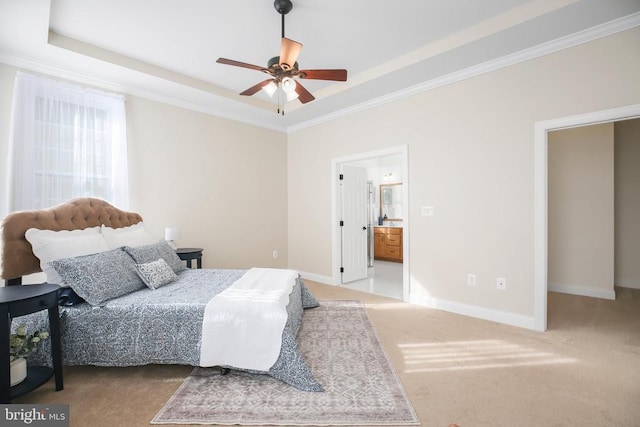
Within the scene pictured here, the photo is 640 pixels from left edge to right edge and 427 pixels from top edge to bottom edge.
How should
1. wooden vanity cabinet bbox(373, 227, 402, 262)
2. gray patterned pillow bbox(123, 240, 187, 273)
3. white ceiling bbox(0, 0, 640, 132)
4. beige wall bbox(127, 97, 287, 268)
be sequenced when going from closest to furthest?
white ceiling bbox(0, 0, 640, 132)
gray patterned pillow bbox(123, 240, 187, 273)
beige wall bbox(127, 97, 287, 268)
wooden vanity cabinet bbox(373, 227, 402, 262)

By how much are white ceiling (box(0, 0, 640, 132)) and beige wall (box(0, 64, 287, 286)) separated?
0.44 m

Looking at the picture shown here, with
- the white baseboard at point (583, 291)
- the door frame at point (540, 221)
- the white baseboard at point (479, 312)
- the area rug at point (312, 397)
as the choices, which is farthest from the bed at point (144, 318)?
the white baseboard at point (583, 291)

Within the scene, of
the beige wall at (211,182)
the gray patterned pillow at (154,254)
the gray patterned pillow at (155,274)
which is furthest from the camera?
the beige wall at (211,182)

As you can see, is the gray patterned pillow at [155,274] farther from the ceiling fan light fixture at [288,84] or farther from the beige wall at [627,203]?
the beige wall at [627,203]

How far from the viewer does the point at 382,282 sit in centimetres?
504

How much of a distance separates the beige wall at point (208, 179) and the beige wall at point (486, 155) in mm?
1970

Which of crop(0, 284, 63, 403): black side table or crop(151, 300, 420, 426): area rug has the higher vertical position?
crop(0, 284, 63, 403): black side table

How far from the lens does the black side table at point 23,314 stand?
1681 mm

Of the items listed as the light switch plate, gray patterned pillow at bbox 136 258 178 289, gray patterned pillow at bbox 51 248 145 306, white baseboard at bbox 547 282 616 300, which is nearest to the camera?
gray patterned pillow at bbox 51 248 145 306

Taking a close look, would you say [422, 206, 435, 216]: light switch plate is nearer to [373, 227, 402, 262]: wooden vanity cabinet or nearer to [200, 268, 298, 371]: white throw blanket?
[200, 268, 298, 371]: white throw blanket

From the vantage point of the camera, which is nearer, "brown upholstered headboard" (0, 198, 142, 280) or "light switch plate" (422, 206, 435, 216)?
"brown upholstered headboard" (0, 198, 142, 280)

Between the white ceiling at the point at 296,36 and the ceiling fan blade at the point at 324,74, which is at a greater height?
the white ceiling at the point at 296,36

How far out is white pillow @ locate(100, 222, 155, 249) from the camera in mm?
2840

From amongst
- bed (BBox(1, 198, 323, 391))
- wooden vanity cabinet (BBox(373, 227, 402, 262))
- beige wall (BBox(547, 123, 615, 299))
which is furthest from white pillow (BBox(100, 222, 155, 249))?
beige wall (BBox(547, 123, 615, 299))
